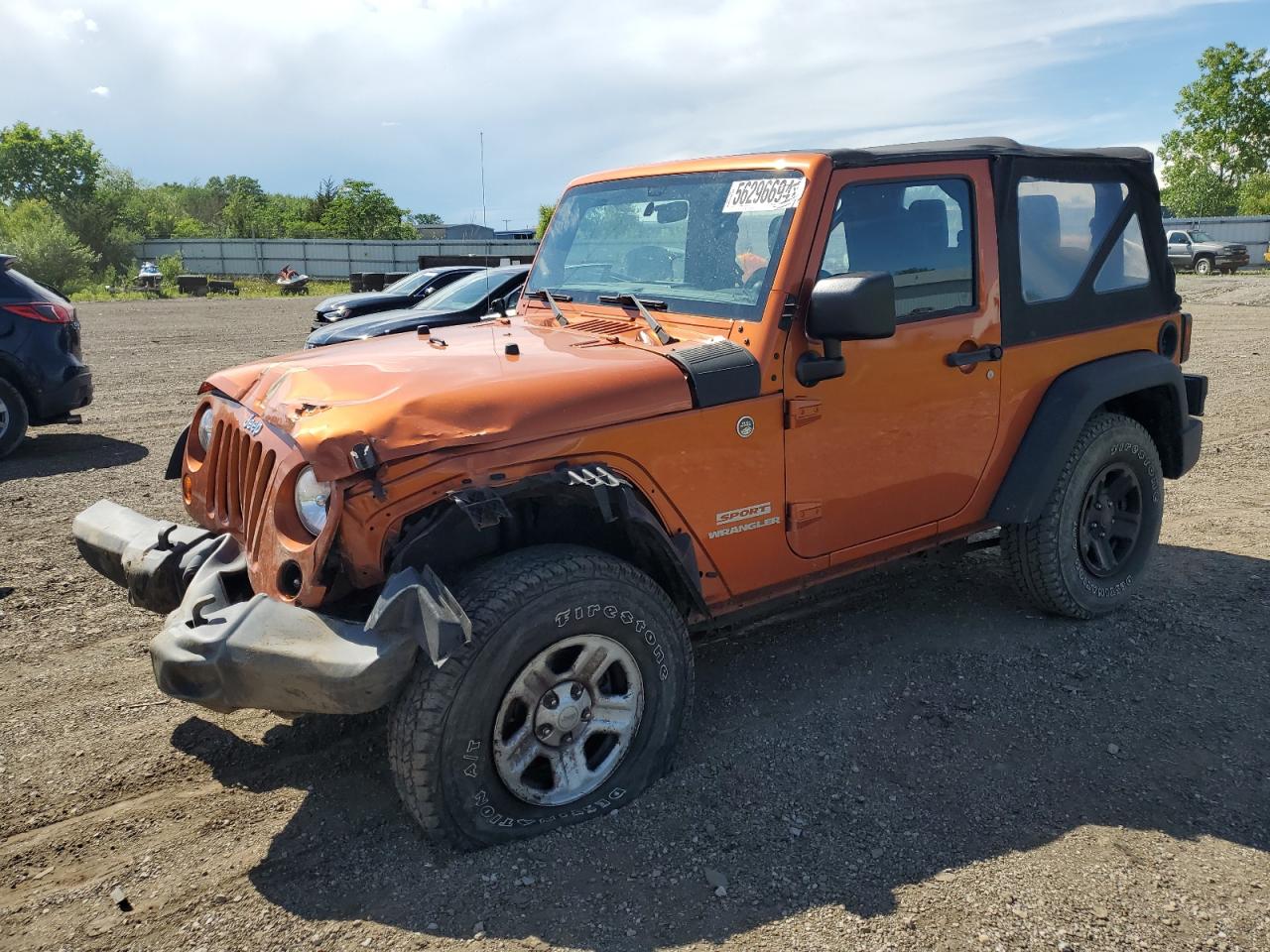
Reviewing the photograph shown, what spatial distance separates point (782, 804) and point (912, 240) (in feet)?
7.12

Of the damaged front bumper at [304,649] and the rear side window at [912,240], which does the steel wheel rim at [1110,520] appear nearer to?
the rear side window at [912,240]

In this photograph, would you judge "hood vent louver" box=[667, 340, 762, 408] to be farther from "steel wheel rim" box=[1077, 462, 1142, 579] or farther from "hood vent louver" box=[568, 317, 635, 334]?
"steel wheel rim" box=[1077, 462, 1142, 579]

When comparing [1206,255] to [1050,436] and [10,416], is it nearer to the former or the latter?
[1050,436]

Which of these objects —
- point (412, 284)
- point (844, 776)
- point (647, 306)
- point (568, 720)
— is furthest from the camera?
point (412, 284)

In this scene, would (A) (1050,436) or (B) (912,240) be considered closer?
(B) (912,240)

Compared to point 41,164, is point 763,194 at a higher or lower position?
lower

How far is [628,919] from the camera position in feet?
9.10

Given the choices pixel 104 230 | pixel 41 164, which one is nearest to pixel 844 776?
pixel 104 230

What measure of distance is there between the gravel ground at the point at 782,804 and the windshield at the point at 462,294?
702 cm

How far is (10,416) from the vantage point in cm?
848

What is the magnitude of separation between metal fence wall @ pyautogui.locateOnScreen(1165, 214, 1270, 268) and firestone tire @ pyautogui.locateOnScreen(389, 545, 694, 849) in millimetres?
40384

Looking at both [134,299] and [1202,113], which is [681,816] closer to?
[134,299]

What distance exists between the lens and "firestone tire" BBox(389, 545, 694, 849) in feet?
9.32

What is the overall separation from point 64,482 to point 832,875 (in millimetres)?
6947
